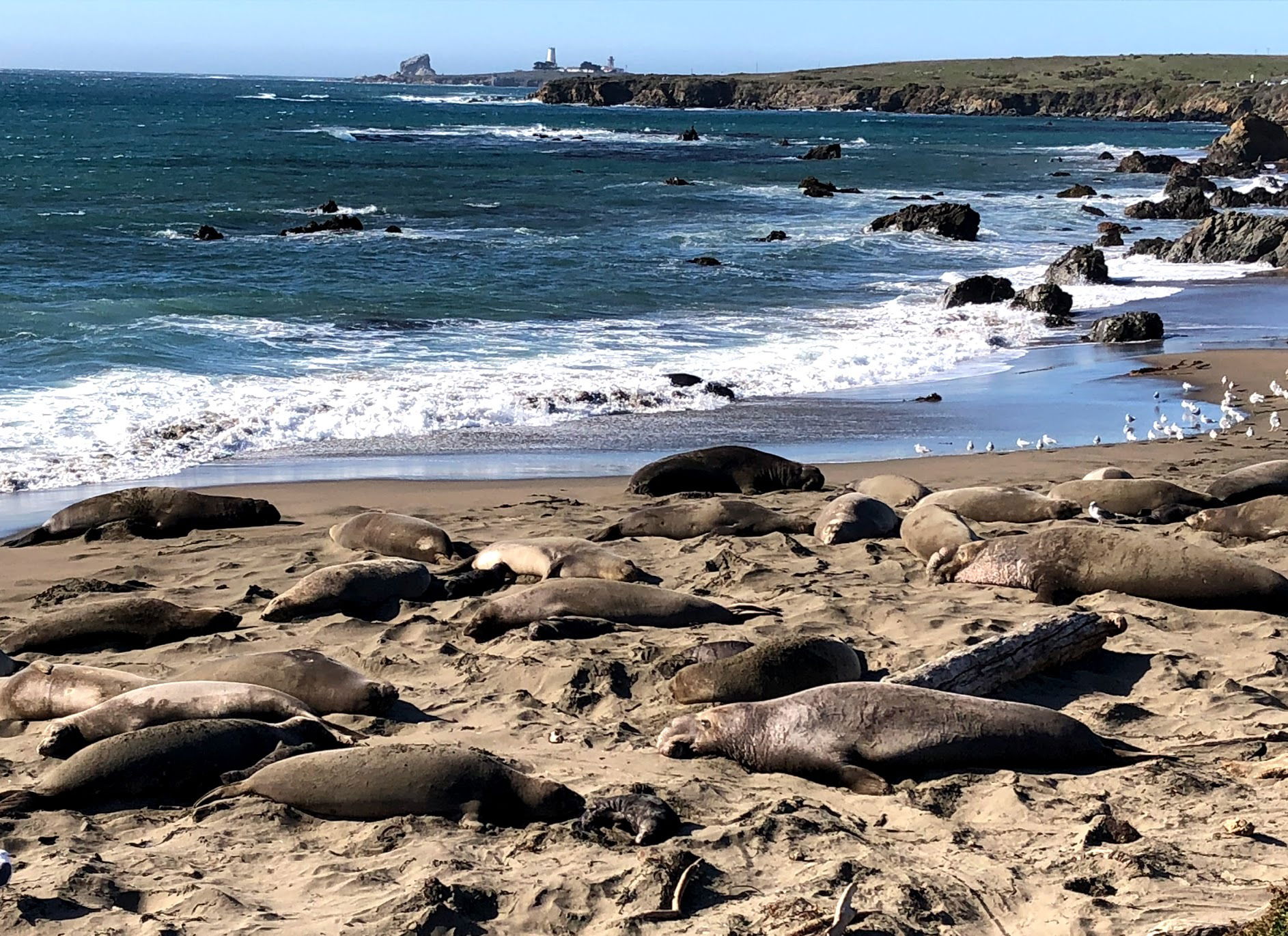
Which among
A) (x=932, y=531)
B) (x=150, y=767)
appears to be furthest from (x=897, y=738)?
(x=932, y=531)

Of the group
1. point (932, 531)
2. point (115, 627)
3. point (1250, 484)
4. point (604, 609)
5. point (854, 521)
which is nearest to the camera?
point (115, 627)

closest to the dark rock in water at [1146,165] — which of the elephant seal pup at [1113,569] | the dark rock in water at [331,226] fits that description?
the dark rock in water at [331,226]

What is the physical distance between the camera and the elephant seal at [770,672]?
5.75 meters

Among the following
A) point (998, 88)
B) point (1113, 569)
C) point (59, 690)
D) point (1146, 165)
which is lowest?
point (59, 690)

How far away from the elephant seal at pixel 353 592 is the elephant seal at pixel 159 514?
7.55 feet

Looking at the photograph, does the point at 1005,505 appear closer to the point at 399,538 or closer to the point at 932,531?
the point at 932,531

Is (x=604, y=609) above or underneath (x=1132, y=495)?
underneath

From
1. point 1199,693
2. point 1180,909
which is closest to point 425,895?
point 1180,909

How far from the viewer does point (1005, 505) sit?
30.3 feet

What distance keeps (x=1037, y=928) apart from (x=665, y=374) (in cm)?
1231

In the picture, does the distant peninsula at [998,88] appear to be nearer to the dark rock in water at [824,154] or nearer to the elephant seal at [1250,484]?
the dark rock in water at [824,154]

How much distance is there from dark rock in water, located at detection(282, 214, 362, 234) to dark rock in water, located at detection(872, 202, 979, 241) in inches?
525

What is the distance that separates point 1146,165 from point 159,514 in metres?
54.5

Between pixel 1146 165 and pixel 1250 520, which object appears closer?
pixel 1250 520
